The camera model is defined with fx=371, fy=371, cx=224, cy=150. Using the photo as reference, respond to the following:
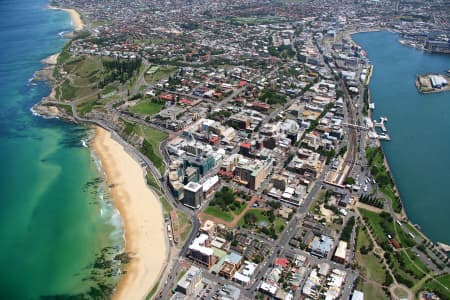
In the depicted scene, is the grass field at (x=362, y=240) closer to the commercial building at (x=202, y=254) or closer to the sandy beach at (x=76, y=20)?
the commercial building at (x=202, y=254)

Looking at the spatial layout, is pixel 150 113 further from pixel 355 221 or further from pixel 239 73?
pixel 355 221

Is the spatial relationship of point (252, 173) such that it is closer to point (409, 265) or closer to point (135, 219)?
point (135, 219)

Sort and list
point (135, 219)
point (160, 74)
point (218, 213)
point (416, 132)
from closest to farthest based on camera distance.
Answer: point (135, 219) → point (218, 213) → point (416, 132) → point (160, 74)

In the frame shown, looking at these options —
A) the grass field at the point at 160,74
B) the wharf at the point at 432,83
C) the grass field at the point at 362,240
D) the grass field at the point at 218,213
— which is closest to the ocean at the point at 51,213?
the grass field at the point at 218,213

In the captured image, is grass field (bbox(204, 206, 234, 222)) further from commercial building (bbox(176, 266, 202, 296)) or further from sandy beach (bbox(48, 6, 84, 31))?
sandy beach (bbox(48, 6, 84, 31))

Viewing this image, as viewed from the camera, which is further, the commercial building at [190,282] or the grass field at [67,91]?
the grass field at [67,91]

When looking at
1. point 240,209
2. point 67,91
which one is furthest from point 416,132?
point 67,91
